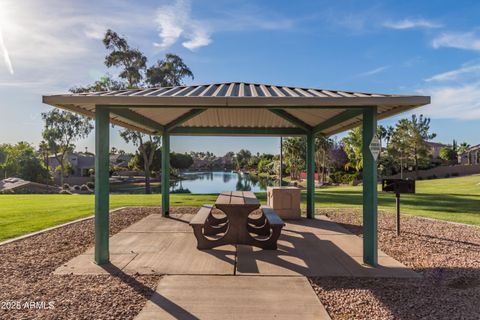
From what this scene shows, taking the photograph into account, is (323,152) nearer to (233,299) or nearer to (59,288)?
(233,299)

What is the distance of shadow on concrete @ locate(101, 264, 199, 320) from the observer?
12.0 feet

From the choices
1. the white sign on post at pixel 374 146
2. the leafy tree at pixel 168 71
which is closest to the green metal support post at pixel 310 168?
the white sign on post at pixel 374 146

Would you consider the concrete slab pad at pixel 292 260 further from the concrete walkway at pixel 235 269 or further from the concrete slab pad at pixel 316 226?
the concrete slab pad at pixel 316 226

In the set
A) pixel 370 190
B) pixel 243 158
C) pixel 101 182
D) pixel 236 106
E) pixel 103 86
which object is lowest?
pixel 370 190

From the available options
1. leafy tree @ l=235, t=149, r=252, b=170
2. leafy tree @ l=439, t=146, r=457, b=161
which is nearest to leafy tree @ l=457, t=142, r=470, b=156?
leafy tree @ l=439, t=146, r=457, b=161

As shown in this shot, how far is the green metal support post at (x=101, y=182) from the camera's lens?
537 centimetres

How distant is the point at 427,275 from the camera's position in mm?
4953

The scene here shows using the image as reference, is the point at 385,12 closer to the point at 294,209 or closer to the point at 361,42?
the point at 361,42

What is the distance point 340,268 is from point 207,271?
211 cm

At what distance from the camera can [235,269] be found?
5.16 m

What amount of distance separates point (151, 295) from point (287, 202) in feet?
20.2

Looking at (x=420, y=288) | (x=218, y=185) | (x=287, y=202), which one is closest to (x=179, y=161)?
(x=218, y=185)

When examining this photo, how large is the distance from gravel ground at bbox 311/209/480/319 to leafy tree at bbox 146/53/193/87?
85.3 ft

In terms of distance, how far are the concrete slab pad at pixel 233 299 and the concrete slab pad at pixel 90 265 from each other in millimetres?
1066
